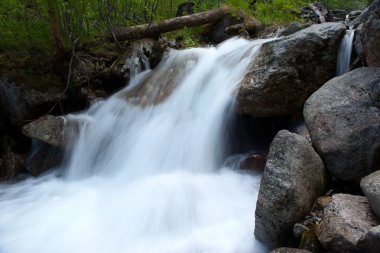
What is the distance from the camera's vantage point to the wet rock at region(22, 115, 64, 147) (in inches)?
239

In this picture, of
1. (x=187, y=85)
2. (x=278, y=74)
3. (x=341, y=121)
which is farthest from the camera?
(x=187, y=85)

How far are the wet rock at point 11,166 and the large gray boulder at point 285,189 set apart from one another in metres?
4.63

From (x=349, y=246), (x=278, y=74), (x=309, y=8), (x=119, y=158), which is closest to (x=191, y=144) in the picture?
(x=119, y=158)

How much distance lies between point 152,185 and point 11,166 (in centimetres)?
291

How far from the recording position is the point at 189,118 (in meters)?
6.14

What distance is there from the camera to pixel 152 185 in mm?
5000

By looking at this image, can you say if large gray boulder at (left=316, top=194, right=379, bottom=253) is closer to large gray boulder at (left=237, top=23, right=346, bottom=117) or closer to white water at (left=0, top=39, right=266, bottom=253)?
white water at (left=0, top=39, right=266, bottom=253)

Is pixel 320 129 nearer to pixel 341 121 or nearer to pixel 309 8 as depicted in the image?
pixel 341 121

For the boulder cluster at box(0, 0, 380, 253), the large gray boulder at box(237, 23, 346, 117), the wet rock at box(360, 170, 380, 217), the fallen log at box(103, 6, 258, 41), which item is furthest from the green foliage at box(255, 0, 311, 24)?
the wet rock at box(360, 170, 380, 217)

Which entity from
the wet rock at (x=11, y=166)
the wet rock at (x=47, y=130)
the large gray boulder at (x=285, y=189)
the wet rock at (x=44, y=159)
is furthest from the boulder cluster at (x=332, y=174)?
the wet rock at (x=11, y=166)

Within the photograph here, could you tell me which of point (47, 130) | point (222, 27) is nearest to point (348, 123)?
point (47, 130)

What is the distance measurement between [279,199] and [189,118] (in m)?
3.15

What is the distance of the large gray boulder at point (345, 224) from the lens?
2.72 m

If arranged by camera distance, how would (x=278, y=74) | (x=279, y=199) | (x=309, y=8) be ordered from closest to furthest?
1. (x=279, y=199)
2. (x=278, y=74)
3. (x=309, y=8)
